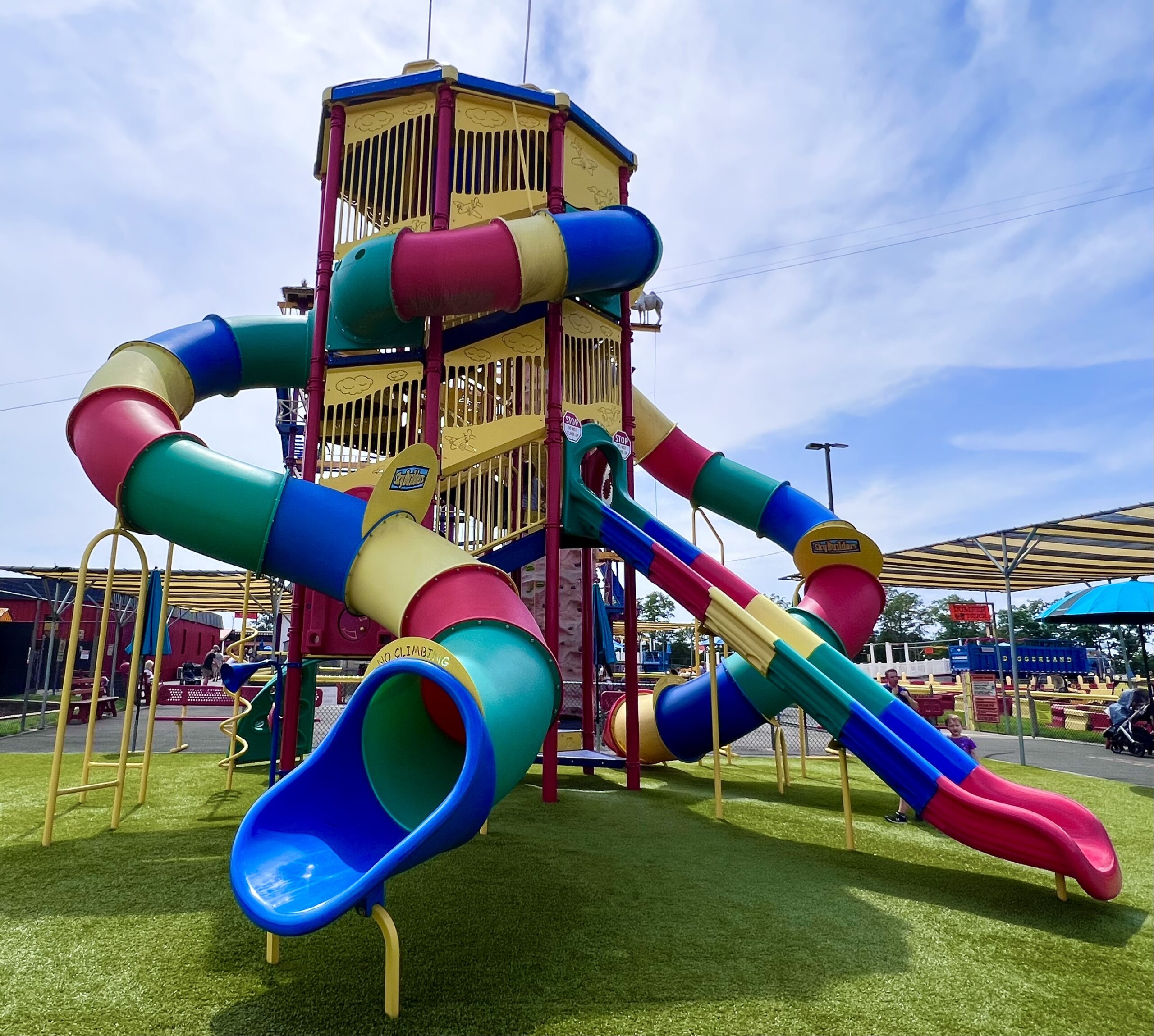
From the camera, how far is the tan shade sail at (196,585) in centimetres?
1661

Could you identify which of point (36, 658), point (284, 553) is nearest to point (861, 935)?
point (284, 553)

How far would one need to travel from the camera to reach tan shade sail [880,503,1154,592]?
13.5 m

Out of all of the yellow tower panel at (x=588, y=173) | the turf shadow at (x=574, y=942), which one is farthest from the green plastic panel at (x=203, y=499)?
the yellow tower panel at (x=588, y=173)

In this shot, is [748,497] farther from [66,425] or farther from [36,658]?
[36,658]

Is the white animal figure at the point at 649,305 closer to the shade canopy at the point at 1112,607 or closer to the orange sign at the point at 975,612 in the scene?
the shade canopy at the point at 1112,607

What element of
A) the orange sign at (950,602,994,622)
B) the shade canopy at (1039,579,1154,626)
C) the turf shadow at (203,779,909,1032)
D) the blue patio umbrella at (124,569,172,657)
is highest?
the orange sign at (950,602,994,622)

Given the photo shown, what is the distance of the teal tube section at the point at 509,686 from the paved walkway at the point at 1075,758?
23.4ft

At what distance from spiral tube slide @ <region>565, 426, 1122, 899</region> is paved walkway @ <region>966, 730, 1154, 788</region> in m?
3.29

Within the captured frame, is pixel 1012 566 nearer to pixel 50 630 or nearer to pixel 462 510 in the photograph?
pixel 462 510

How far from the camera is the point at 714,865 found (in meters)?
5.58

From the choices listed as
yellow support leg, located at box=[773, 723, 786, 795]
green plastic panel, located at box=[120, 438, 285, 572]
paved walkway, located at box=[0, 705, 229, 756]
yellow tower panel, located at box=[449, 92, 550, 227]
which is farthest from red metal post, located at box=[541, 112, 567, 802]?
paved walkway, located at box=[0, 705, 229, 756]

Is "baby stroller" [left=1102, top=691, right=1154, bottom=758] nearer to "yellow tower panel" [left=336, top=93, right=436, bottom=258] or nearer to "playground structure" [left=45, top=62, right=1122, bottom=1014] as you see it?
"playground structure" [left=45, top=62, right=1122, bottom=1014]

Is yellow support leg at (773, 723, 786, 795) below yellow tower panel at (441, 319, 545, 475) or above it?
below

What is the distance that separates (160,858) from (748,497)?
7.66 metres
